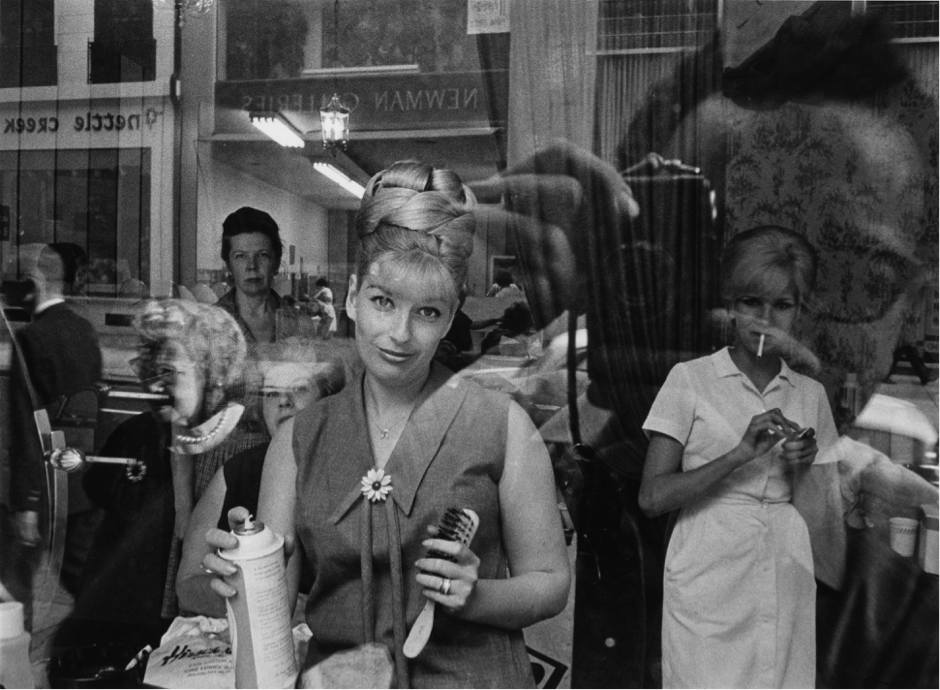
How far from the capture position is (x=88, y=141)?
1996mm

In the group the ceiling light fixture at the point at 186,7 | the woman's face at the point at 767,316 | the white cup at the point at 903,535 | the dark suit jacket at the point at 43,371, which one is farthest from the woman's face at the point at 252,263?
the white cup at the point at 903,535

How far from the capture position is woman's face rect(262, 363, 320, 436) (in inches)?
72.2

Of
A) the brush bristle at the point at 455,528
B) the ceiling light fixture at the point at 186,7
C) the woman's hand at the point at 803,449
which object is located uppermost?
the ceiling light fixture at the point at 186,7

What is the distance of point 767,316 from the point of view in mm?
1741

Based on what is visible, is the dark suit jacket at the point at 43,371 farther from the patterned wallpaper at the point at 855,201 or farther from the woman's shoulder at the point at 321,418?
the patterned wallpaper at the point at 855,201

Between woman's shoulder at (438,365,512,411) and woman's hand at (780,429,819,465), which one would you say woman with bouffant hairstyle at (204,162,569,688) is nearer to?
woman's shoulder at (438,365,512,411)

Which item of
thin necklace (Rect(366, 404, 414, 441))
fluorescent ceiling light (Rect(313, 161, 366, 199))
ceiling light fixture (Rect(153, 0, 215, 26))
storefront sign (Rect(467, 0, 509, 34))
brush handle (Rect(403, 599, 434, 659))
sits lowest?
brush handle (Rect(403, 599, 434, 659))

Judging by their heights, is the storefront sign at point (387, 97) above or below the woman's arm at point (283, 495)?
above

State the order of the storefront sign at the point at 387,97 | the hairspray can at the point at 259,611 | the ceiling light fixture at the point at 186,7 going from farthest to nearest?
the ceiling light fixture at the point at 186,7 < the storefront sign at the point at 387,97 < the hairspray can at the point at 259,611

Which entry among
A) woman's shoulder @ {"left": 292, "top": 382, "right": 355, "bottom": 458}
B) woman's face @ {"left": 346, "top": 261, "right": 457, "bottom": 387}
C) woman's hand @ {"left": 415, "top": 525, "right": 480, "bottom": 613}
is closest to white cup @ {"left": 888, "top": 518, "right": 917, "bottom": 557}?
woman's hand @ {"left": 415, "top": 525, "right": 480, "bottom": 613}

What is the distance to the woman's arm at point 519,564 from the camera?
4.78ft

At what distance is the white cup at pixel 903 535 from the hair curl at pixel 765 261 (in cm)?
57

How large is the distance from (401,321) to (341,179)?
406 mm

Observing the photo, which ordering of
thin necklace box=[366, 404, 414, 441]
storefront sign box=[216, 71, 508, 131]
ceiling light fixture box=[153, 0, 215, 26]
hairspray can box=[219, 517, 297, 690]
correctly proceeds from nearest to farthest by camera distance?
1. hairspray can box=[219, 517, 297, 690]
2. thin necklace box=[366, 404, 414, 441]
3. storefront sign box=[216, 71, 508, 131]
4. ceiling light fixture box=[153, 0, 215, 26]
